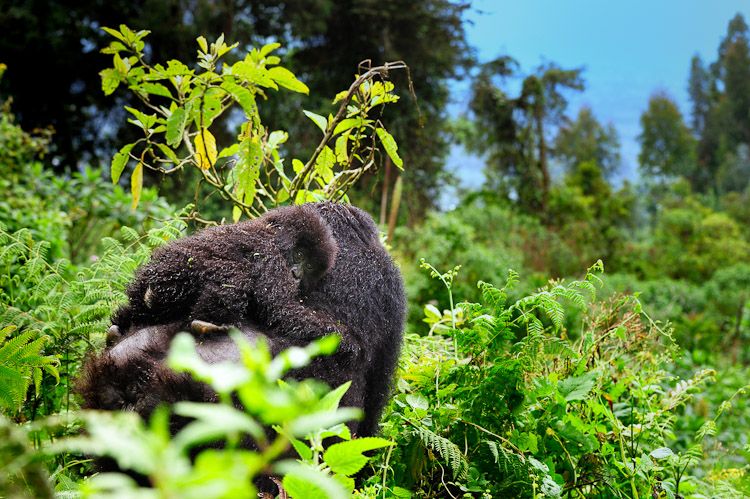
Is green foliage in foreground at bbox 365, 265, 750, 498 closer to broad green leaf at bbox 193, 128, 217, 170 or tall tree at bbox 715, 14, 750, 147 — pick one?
broad green leaf at bbox 193, 128, 217, 170

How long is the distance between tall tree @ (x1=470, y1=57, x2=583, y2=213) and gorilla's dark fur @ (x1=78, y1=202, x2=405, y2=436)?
9.89m

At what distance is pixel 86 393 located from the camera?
3.91ft

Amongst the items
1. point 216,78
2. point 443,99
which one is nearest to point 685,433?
point 216,78

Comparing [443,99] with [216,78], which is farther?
[443,99]

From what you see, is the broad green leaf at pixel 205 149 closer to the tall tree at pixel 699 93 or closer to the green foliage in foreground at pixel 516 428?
the green foliage in foreground at pixel 516 428

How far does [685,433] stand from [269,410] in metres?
4.08

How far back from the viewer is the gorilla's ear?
1323mm

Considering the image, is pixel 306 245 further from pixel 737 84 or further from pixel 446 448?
pixel 737 84

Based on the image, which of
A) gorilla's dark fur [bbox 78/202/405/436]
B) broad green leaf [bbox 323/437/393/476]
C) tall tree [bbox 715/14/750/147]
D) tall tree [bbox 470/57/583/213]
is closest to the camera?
A: broad green leaf [bbox 323/437/393/476]

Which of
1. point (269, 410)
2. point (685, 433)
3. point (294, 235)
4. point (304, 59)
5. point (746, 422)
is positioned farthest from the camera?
point (304, 59)

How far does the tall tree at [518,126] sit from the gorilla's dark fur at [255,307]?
A: 989 cm

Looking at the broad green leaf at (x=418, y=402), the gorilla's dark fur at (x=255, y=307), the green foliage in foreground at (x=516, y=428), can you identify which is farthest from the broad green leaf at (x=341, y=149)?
the broad green leaf at (x=418, y=402)

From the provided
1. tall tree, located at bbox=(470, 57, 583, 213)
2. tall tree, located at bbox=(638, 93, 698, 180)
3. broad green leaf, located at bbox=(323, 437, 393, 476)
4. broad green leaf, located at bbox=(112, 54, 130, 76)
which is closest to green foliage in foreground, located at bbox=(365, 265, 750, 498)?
broad green leaf, located at bbox=(323, 437, 393, 476)

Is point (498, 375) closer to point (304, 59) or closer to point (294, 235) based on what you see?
point (294, 235)
